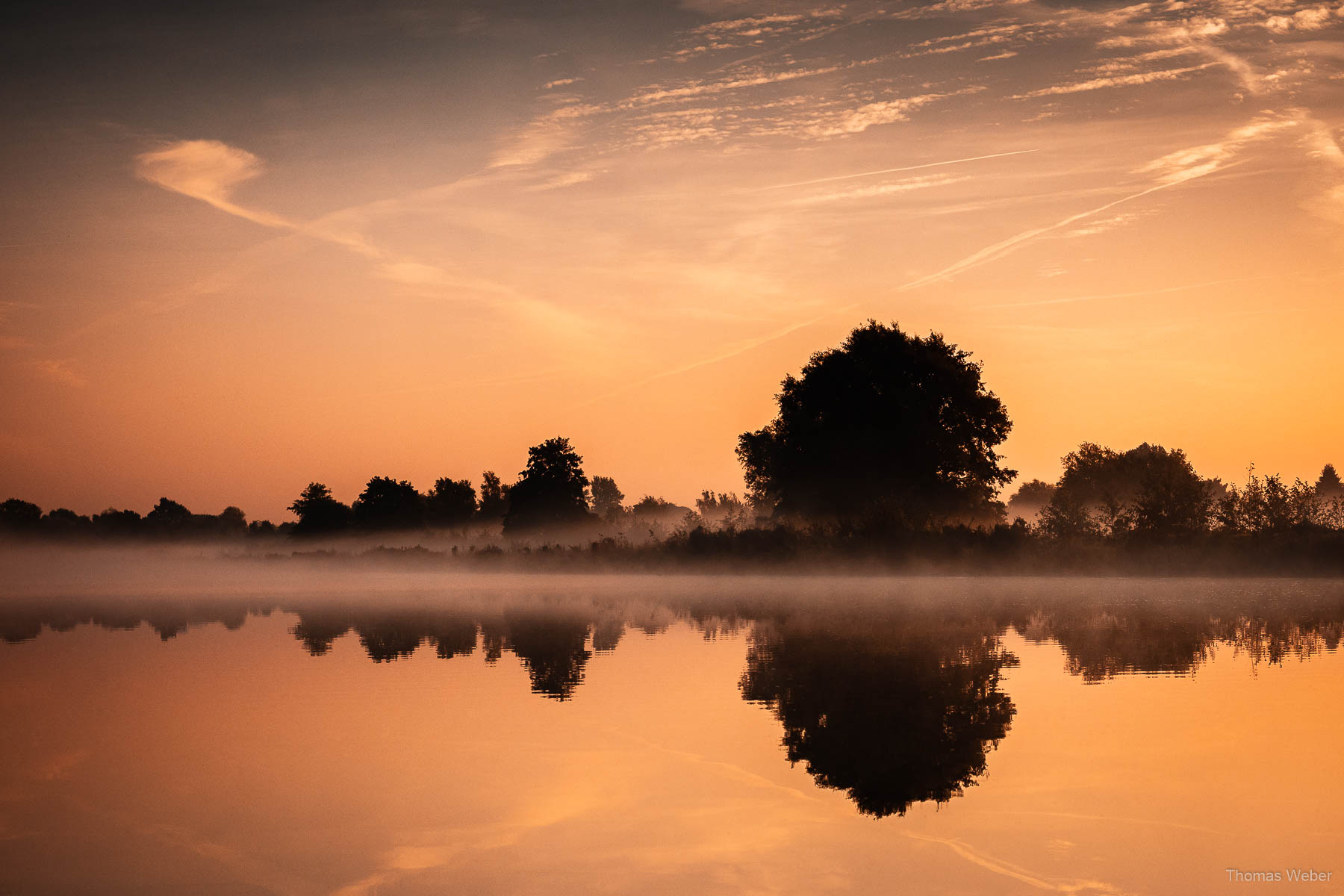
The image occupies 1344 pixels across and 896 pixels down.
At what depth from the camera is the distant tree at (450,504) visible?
354 ft

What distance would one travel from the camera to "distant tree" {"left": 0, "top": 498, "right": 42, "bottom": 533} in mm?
107188

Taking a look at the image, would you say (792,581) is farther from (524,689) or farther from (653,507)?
(653,507)

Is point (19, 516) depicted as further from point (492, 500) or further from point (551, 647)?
point (551, 647)

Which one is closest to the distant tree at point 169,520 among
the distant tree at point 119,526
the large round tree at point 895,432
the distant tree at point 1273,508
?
the distant tree at point 119,526

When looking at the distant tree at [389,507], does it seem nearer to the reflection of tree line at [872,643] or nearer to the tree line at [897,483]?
the tree line at [897,483]

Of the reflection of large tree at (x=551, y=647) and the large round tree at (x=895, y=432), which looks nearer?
the reflection of large tree at (x=551, y=647)

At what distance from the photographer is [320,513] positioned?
110562 millimetres

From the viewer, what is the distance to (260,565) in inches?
3179

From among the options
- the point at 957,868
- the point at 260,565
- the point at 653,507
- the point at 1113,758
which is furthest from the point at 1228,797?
the point at 653,507

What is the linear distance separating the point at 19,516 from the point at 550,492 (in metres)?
64.5

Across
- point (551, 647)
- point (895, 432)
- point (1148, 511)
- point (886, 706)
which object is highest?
point (895, 432)

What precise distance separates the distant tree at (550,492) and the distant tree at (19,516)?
185ft

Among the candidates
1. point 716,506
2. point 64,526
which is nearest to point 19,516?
point 64,526

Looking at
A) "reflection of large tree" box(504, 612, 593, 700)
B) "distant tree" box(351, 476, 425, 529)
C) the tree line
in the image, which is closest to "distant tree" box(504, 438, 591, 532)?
the tree line
